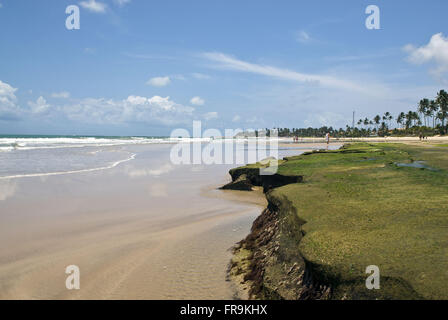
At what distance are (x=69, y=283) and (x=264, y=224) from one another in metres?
4.11

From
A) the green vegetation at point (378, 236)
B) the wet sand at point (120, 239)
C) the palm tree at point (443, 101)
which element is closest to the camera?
the green vegetation at point (378, 236)

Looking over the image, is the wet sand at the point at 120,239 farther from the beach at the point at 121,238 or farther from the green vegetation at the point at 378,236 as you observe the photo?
the green vegetation at the point at 378,236

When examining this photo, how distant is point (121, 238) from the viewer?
7117 millimetres

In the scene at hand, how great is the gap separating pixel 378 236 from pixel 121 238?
5621mm

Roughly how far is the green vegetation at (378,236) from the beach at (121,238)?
177 centimetres

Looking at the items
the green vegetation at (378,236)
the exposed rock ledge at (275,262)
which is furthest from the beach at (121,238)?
the green vegetation at (378,236)

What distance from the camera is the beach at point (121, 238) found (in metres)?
4.88

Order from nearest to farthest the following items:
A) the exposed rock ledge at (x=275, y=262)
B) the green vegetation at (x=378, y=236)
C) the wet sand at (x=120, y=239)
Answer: the green vegetation at (x=378, y=236), the exposed rock ledge at (x=275, y=262), the wet sand at (x=120, y=239)

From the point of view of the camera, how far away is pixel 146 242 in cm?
686
